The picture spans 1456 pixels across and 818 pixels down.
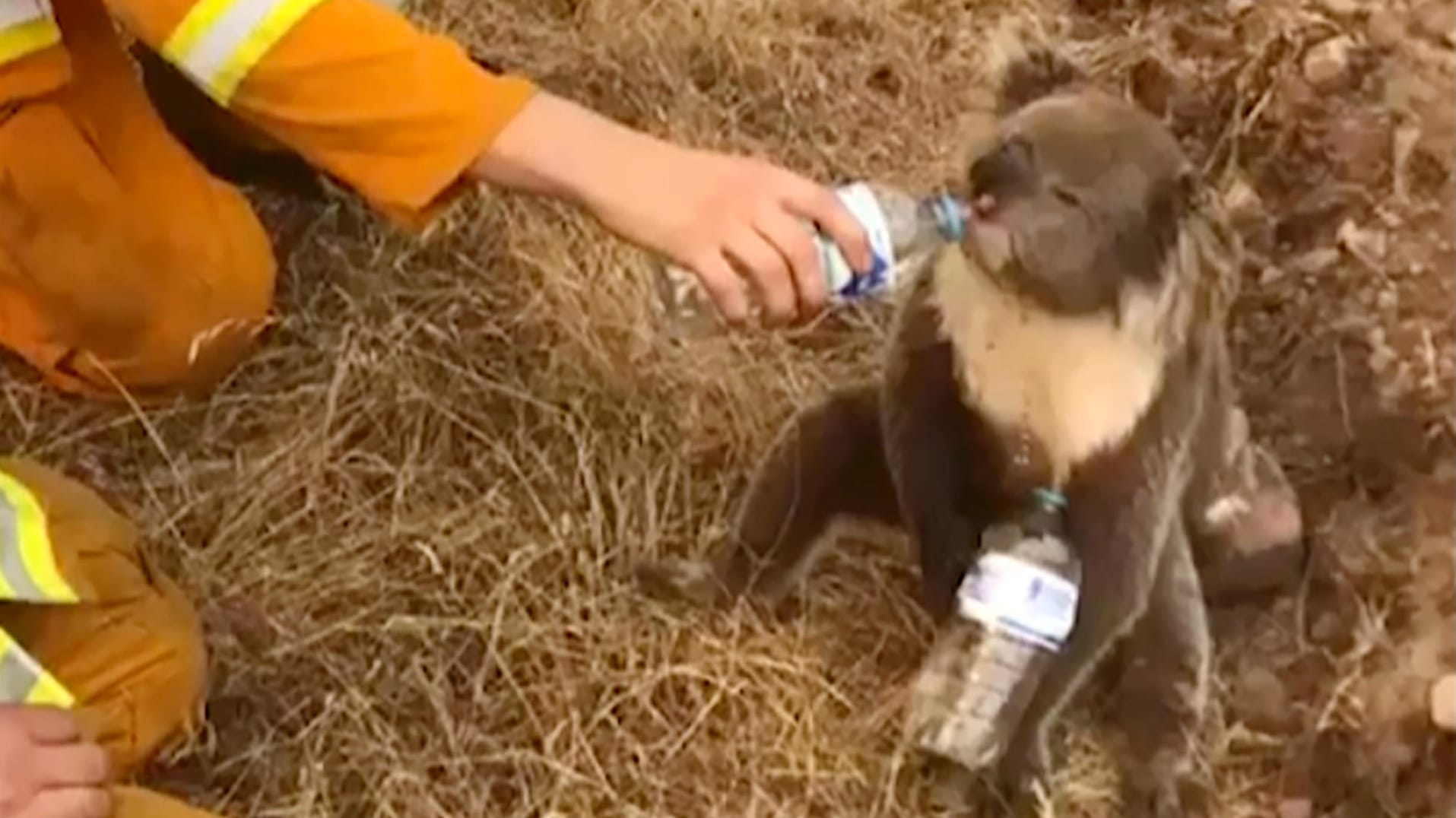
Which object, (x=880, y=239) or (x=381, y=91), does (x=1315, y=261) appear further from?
(x=381, y=91)

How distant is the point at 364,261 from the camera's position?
2.03 metres

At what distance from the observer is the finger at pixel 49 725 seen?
4.86 feet

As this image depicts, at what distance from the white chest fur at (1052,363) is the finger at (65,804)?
0.59 m

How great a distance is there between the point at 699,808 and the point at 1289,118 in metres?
0.80

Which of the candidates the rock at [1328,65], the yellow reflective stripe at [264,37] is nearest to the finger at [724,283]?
the yellow reflective stripe at [264,37]

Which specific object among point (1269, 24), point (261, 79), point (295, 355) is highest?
point (261, 79)

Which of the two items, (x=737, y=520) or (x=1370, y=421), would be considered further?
(x=1370, y=421)

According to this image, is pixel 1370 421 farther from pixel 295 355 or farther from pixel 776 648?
pixel 295 355

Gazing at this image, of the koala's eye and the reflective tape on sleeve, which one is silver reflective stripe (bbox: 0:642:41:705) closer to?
the reflective tape on sleeve

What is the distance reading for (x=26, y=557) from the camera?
155 centimetres

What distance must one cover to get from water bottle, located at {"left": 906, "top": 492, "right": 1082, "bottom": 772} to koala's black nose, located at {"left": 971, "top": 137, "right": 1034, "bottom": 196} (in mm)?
213

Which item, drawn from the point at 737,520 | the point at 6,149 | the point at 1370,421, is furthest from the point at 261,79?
the point at 1370,421

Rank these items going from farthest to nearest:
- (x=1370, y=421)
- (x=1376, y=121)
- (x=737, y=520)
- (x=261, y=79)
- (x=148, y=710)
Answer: (x=1376, y=121) < (x=1370, y=421) < (x=737, y=520) < (x=148, y=710) < (x=261, y=79)

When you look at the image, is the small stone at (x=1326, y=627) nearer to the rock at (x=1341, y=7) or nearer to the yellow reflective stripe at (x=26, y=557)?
the rock at (x=1341, y=7)
